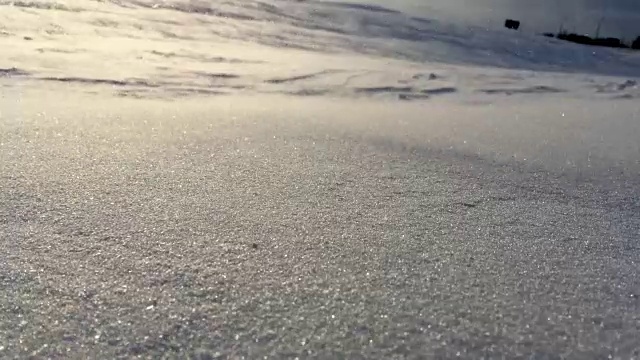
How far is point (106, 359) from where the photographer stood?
60cm

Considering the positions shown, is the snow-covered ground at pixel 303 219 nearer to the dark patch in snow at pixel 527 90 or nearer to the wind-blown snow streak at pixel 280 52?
the wind-blown snow streak at pixel 280 52

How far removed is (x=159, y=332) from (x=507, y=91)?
228 centimetres

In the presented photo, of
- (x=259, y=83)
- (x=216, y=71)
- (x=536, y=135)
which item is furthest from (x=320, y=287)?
(x=216, y=71)

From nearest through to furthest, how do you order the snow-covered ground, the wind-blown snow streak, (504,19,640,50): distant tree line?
1. the snow-covered ground
2. the wind-blown snow streak
3. (504,19,640,50): distant tree line

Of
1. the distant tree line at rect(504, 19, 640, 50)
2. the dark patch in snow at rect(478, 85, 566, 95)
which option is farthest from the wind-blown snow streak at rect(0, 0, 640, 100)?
the distant tree line at rect(504, 19, 640, 50)

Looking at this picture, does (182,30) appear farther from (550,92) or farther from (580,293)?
(580,293)

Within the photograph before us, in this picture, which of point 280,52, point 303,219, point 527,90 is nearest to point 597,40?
point 527,90

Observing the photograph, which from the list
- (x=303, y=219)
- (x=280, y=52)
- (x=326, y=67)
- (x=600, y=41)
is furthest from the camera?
(x=600, y=41)

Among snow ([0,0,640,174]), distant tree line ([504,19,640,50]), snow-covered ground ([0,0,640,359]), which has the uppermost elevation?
distant tree line ([504,19,640,50])

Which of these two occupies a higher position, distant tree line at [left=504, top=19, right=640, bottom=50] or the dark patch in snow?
distant tree line at [left=504, top=19, right=640, bottom=50]

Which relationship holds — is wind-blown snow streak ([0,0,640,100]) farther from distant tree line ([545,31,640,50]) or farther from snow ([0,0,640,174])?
distant tree line ([545,31,640,50])

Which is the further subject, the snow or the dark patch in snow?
the dark patch in snow

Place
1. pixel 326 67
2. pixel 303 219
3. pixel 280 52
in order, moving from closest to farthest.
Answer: pixel 303 219, pixel 326 67, pixel 280 52

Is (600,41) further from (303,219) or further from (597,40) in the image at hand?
(303,219)
